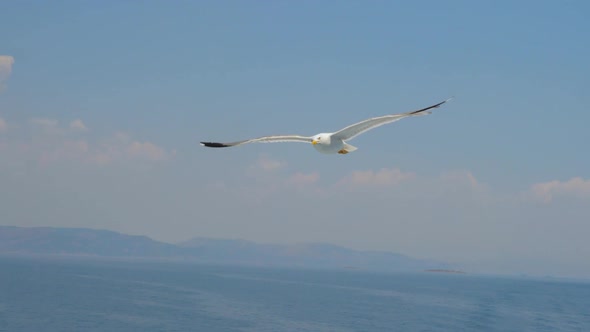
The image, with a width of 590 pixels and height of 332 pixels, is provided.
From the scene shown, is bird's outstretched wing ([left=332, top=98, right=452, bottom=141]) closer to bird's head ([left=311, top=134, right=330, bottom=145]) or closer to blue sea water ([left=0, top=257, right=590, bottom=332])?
bird's head ([left=311, top=134, right=330, bottom=145])

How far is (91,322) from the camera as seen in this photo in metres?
119

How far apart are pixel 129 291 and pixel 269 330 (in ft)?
274

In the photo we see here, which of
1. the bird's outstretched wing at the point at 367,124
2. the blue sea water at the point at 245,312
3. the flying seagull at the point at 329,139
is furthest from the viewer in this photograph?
the blue sea water at the point at 245,312

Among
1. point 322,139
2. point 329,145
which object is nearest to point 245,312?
point 329,145

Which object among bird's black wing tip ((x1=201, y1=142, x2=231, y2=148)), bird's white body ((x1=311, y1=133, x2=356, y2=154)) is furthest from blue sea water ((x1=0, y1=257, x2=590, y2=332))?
bird's white body ((x1=311, y1=133, x2=356, y2=154))

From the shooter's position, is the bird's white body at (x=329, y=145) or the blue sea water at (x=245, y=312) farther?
the blue sea water at (x=245, y=312)

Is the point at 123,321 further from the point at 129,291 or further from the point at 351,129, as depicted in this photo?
the point at 351,129

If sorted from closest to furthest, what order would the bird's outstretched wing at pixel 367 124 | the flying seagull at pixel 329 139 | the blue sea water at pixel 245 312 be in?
the bird's outstretched wing at pixel 367 124 → the flying seagull at pixel 329 139 → the blue sea water at pixel 245 312

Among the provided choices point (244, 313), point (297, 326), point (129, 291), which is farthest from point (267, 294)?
point (297, 326)

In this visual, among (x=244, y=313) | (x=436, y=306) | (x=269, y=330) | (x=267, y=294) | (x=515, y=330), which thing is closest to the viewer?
(x=269, y=330)

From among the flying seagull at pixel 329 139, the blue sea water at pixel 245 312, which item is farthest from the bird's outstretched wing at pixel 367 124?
the blue sea water at pixel 245 312

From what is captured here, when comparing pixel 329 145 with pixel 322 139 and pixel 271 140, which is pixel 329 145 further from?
pixel 271 140

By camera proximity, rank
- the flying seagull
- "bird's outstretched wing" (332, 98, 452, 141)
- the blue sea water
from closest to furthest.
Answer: "bird's outstretched wing" (332, 98, 452, 141) < the flying seagull < the blue sea water

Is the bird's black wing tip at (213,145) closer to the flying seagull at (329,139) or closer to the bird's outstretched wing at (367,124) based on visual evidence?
the flying seagull at (329,139)
